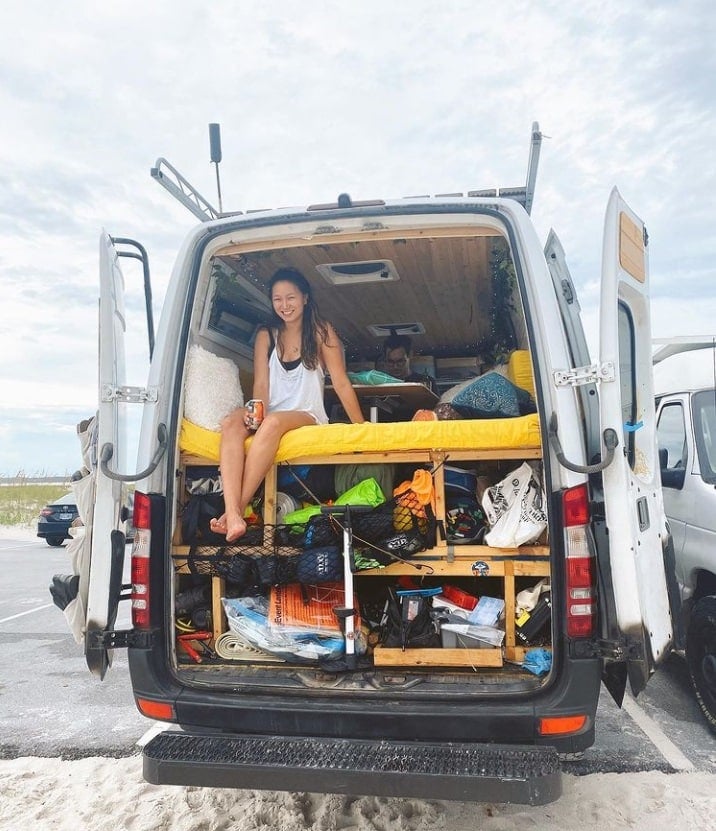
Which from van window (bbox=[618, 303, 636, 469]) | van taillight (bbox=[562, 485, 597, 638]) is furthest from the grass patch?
van taillight (bbox=[562, 485, 597, 638])

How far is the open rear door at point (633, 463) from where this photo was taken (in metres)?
2.23

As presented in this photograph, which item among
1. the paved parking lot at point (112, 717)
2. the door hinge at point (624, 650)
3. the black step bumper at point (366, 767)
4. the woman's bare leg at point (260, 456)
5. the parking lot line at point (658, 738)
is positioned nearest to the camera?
the black step bumper at point (366, 767)

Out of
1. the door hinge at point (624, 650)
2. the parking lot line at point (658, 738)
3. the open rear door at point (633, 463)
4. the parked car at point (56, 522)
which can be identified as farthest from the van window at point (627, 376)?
the parked car at point (56, 522)

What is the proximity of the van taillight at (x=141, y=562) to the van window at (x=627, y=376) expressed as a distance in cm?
194

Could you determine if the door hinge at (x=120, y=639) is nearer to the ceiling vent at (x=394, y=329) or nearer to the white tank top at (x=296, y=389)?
the white tank top at (x=296, y=389)

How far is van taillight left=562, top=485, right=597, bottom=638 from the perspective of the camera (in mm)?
2268

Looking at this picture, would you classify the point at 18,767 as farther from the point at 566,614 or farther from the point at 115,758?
the point at 566,614

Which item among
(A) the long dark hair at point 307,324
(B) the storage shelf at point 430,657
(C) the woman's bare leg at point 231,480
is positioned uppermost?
(A) the long dark hair at point 307,324

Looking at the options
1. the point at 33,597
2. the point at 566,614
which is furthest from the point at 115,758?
the point at 33,597

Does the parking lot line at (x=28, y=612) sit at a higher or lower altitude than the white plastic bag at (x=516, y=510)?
lower

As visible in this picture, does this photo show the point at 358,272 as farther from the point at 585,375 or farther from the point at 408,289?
the point at 585,375

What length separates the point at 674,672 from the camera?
460 centimetres

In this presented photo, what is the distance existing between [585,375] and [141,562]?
71.1 inches

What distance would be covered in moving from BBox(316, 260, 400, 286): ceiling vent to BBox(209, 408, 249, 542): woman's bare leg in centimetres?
162
